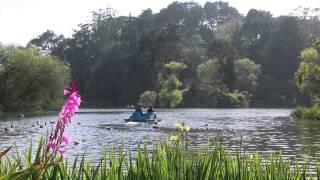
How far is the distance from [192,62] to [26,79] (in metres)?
50.7

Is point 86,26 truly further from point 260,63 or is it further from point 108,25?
point 260,63

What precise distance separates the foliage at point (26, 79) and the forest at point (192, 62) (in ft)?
98.1

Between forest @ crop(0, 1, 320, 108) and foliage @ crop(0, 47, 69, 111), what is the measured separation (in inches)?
1177

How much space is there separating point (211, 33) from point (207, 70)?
35.7 m

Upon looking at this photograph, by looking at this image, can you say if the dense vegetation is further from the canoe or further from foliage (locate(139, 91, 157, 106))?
foliage (locate(139, 91, 157, 106))

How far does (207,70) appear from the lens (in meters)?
105

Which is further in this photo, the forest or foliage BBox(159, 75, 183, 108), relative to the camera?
the forest

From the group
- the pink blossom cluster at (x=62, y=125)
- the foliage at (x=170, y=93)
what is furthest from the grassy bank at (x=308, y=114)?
the pink blossom cluster at (x=62, y=125)

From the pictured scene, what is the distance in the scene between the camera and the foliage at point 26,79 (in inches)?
2756

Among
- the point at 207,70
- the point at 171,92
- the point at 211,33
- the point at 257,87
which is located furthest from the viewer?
the point at 211,33

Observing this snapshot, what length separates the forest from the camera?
104438mm

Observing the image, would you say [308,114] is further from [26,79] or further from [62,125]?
[62,125]

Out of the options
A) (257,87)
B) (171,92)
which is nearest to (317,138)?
(171,92)

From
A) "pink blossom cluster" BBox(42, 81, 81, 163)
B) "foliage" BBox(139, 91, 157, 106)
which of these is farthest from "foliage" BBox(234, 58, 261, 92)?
"pink blossom cluster" BBox(42, 81, 81, 163)
